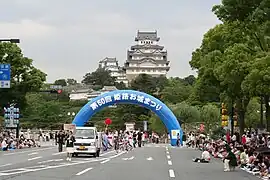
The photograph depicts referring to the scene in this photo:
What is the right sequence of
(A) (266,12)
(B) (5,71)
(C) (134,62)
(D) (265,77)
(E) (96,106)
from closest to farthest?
1. (A) (266,12)
2. (D) (265,77)
3. (B) (5,71)
4. (E) (96,106)
5. (C) (134,62)

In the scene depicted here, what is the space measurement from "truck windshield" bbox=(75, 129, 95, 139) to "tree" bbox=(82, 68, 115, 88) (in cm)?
10690

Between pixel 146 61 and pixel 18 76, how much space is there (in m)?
91.4

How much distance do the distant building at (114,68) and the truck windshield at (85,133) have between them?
117m

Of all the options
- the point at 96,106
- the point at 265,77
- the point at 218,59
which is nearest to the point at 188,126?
the point at 96,106

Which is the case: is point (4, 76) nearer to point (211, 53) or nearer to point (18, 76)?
point (211, 53)

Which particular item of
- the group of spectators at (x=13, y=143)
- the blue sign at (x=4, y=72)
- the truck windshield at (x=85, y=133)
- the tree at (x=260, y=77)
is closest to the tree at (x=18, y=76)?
the group of spectators at (x=13, y=143)

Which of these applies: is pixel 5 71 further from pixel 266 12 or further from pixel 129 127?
pixel 129 127

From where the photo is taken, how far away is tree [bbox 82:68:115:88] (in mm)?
142125

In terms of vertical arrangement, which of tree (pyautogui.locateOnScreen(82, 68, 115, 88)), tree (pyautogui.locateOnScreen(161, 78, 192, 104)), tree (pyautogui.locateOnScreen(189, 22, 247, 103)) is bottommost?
tree (pyautogui.locateOnScreen(189, 22, 247, 103))

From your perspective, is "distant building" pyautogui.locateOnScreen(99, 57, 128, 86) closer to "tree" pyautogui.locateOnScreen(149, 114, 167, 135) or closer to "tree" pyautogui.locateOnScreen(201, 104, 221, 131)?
"tree" pyautogui.locateOnScreen(149, 114, 167, 135)

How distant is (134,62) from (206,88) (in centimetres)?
9974

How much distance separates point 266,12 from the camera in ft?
53.2

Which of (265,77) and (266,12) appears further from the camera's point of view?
(265,77)

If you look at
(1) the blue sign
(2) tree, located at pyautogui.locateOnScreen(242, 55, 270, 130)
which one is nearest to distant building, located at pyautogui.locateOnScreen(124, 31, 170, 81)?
(1) the blue sign
